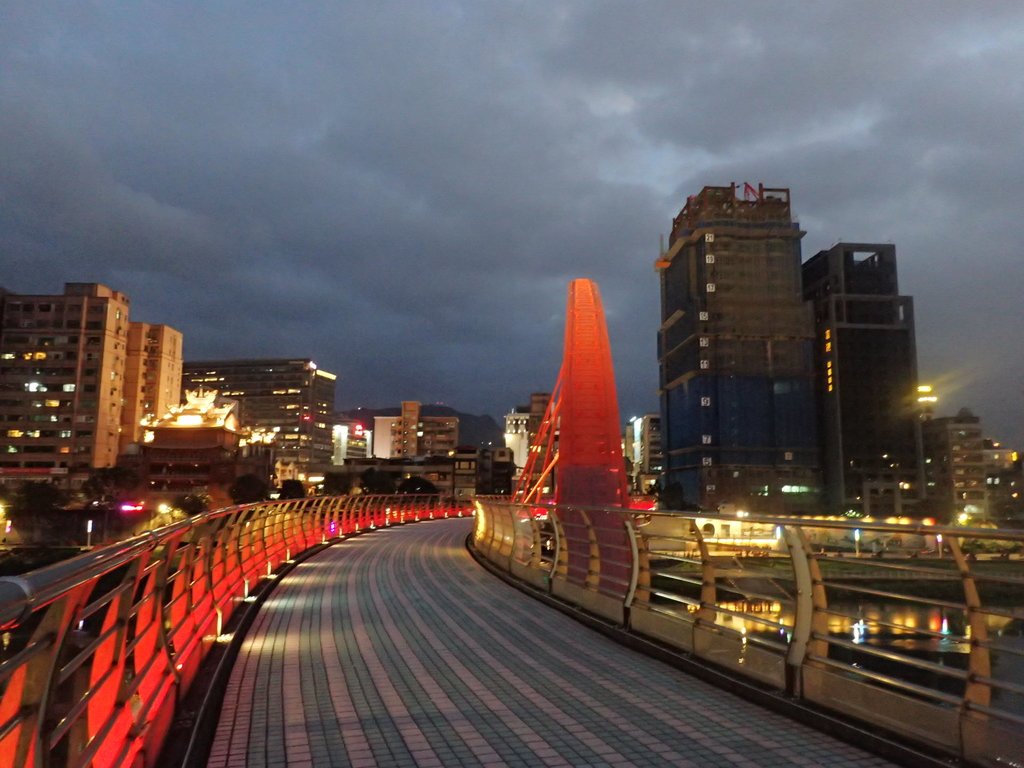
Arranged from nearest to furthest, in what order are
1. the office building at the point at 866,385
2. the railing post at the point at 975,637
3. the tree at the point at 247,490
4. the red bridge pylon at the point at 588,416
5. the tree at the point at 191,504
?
the railing post at the point at 975,637, the red bridge pylon at the point at 588,416, the tree at the point at 191,504, the tree at the point at 247,490, the office building at the point at 866,385

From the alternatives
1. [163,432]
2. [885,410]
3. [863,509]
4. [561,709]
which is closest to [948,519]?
[863,509]

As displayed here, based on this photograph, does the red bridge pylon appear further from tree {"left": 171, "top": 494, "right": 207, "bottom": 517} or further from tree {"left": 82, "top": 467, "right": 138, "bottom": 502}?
tree {"left": 82, "top": 467, "right": 138, "bottom": 502}

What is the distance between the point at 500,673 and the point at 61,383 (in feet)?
348

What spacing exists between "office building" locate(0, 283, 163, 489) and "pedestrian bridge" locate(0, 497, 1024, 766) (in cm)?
9842

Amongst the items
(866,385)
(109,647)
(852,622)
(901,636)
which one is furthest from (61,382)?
(866,385)

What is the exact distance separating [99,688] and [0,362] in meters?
112

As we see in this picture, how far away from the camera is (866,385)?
119375 millimetres

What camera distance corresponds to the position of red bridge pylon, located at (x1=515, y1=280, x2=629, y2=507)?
24875 mm

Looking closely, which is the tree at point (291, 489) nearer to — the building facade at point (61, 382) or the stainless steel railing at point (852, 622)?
the building facade at point (61, 382)

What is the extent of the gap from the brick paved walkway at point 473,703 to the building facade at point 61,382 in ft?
322

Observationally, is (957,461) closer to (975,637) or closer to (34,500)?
(34,500)

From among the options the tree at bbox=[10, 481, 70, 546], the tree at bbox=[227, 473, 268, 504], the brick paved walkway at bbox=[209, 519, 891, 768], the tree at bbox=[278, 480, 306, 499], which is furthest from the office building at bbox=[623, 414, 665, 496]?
the brick paved walkway at bbox=[209, 519, 891, 768]

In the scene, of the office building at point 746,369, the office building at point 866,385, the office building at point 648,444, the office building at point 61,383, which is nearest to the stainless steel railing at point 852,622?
the office building at point 746,369

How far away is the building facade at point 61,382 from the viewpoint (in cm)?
9325
